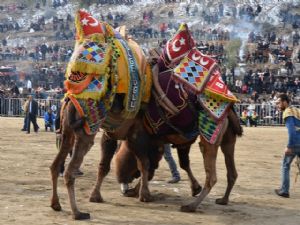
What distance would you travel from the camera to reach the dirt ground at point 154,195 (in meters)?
8.59

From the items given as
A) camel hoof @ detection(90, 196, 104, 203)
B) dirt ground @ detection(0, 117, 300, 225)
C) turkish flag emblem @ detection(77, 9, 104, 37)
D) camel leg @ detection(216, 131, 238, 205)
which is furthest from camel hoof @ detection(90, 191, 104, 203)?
turkish flag emblem @ detection(77, 9, 104, 37)

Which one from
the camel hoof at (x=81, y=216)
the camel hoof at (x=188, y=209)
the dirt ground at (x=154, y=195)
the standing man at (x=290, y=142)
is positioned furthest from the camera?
the standing man at (x=290, y=142)

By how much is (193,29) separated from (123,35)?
42089mm

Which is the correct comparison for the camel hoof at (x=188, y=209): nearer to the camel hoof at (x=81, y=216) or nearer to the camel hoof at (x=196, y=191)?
the camel hoof at (x=196, y=191)

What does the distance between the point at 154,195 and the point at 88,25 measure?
3054mm

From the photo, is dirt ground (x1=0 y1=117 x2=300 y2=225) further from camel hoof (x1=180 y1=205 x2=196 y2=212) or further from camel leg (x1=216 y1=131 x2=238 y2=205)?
camel leg (x1=216 y1=131 x2=238 y2=205)

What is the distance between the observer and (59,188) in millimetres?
10586

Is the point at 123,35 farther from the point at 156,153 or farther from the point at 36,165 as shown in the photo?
the point at 36,165

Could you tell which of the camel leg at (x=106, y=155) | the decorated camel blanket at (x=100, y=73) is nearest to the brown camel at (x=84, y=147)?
the camel leg at (x=106, y=155)

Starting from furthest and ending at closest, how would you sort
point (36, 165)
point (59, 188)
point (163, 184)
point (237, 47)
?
point (237, 47) < point (36, 165) < point (163, 184) < point (59, 188)

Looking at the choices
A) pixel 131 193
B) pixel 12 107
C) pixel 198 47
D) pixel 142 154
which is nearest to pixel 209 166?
pixel 142 154

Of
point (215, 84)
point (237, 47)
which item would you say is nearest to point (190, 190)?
point (215, 84)

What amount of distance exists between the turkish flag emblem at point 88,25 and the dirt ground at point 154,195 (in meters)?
2.44

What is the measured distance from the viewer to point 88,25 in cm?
902
